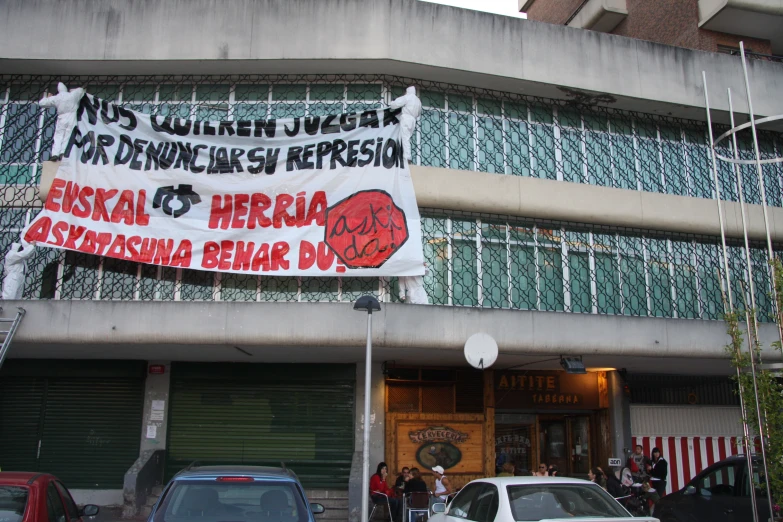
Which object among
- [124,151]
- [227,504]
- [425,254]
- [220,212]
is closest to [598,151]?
[425,254]

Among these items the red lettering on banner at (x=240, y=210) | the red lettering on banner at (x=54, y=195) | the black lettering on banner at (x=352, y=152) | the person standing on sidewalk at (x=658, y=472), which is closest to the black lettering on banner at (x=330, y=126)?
the black lettering on banner at (x=352, y=152)

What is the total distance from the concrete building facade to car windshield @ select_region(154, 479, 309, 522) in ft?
19.9

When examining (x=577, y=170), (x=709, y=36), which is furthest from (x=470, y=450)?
(x=709, y=36)

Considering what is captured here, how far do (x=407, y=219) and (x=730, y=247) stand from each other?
7778mm

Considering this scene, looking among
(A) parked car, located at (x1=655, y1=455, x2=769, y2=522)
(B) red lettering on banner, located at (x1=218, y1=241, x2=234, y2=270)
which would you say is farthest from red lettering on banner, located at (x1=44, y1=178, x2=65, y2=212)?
(A) parked car, located at (x1=655, y1=455, x2=769, y2=522)

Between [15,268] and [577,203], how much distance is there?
10656 millimetres

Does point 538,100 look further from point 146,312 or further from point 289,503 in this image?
point 289,503

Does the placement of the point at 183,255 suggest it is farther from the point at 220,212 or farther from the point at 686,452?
the point at 686,452

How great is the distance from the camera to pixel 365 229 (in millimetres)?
12922

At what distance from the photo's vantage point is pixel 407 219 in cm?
1304

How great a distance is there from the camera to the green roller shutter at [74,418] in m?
14.4

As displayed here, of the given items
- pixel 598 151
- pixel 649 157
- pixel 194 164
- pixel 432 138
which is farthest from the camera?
pixel 649 157

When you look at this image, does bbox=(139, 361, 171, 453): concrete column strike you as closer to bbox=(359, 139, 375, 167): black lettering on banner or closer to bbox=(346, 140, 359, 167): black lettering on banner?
bbox=(346, 140, 359, 167): black lettering on banner

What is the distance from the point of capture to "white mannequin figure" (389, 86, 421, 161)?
44.1ft
